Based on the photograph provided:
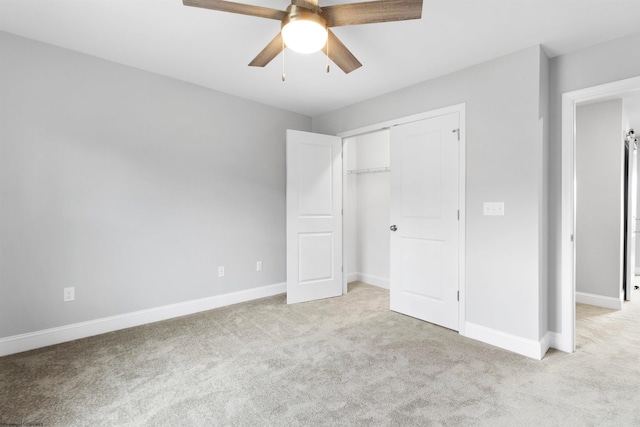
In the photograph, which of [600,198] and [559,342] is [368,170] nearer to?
[600,198]

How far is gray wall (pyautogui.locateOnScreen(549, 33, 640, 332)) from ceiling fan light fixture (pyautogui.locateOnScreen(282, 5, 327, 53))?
214cm

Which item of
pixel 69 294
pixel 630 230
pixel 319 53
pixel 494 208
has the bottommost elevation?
pixel 69 294

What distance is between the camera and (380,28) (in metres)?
2.30

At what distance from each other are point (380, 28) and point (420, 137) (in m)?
1.26

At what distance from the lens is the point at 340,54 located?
2.15 m

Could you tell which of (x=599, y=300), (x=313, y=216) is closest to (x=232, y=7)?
(x=313, y=216)

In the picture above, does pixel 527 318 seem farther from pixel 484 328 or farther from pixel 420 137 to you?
pixel 420 137

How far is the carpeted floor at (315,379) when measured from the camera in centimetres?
177

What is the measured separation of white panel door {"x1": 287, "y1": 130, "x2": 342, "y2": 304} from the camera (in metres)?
3.83

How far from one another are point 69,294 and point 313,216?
254 cm

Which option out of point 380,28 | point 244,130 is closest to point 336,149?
point 244,130

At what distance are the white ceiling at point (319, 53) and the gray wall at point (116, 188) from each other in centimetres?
28

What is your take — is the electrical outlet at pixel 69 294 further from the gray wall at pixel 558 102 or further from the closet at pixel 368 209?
the gray wall at pixel 558 102

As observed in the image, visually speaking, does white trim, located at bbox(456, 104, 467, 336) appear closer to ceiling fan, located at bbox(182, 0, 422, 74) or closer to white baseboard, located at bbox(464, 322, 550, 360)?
white baseboard, located at bbox(464, 322, 550, 360)
